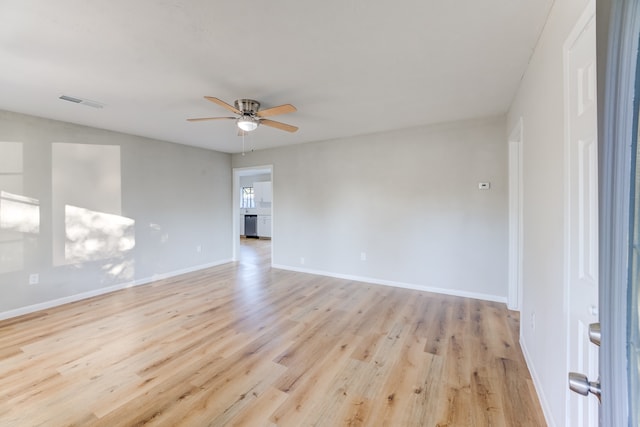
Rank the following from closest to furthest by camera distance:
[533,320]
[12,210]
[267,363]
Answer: [533,320] < [267,363] < [12,210]

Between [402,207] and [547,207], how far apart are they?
8.24 ft

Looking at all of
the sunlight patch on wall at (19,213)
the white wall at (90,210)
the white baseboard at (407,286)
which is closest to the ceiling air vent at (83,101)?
the white wall at (90,210)

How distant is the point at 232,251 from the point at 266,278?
172 cm

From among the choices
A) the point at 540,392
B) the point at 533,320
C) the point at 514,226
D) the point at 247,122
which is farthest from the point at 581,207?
the point at 247,122

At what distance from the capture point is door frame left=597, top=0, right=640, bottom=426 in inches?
17.4

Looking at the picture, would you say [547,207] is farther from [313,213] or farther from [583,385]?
[313,213]

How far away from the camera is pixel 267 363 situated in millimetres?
2197

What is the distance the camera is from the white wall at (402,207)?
11.6 ft

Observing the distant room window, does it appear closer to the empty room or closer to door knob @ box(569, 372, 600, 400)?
the empty room

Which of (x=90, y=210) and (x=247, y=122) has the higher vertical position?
(x=247, y=122)

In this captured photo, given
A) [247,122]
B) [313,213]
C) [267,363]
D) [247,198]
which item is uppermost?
[247,122]

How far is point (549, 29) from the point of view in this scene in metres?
1.59

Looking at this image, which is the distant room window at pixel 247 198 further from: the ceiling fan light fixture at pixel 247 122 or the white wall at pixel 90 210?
the ceiling fan light fixture at pixel 247 122

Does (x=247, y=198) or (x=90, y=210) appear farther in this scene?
(x=247, y=198)
